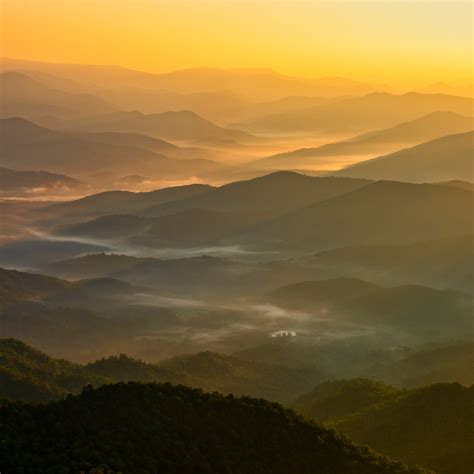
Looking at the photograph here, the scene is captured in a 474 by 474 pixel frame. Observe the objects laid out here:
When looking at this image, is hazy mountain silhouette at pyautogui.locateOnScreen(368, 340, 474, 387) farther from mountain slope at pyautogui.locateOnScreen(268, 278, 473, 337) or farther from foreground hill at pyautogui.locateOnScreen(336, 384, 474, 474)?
foreground hill at pyautogui.locateOnScreen(336, 384, 474, 474)

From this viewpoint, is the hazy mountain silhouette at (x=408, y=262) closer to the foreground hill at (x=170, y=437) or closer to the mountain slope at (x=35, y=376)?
the mountain slope at (x=35, y=376)

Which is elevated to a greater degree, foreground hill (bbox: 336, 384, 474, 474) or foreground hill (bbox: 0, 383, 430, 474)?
foreground hill (bbox: 0, 383, 430, 474)

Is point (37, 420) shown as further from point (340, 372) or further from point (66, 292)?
point (66, 292)

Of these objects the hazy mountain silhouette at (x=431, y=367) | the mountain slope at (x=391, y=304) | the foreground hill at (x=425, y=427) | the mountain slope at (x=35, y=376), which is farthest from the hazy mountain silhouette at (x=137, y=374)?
the mountain slope at (x=391, y=304)

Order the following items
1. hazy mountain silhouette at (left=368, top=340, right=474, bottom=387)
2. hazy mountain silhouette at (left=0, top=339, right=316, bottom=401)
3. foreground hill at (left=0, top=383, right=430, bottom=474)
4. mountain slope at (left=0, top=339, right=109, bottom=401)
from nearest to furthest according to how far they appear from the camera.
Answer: foreground hill at (left=0, top=383, right=430, bottom=474)
mountain slope at (left=0, top=339, right=109, bottom=401)
hazy mountain silhouette at (left=0, top=339, right=316, bottom=401)
hazy mountain silhouette at (left=368, top=340, right=474, bottom=387)

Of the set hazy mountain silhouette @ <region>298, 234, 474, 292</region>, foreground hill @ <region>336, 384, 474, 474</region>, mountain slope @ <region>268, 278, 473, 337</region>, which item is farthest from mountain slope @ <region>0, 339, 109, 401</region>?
hazy mountain silhouette @ <region>298, 234, 474, 292</region>

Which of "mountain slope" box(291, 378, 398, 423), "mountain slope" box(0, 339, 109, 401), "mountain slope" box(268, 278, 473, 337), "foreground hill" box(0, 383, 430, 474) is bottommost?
"mountain slope" box(268, 278, 473, 337)

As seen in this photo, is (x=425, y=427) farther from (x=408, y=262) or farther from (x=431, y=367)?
(x=408, y=262)

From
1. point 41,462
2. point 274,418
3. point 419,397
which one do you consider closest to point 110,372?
point 419,397
